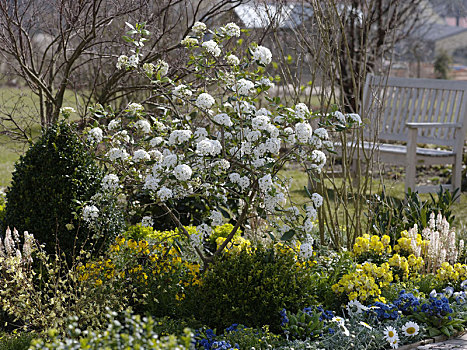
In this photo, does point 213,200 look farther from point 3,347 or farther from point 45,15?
point 45,15

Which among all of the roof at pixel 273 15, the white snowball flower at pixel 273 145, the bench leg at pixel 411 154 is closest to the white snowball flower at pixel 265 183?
the white snowball flower at pixel 273 145

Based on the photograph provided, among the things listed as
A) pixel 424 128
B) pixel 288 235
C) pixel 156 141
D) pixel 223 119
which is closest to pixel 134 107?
pixel 156 141

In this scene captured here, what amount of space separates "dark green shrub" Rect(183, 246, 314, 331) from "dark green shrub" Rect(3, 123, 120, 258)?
0.82 m

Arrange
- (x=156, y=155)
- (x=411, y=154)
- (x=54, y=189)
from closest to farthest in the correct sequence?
(x=156, y=155)
(x=54, y=189)
(x=411, y=154)

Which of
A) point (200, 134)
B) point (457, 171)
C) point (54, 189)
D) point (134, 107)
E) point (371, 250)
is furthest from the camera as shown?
point (457, 171)

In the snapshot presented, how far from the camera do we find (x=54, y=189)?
11.1 ft

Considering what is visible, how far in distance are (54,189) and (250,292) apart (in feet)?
4.32

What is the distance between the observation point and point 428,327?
299 centimetres

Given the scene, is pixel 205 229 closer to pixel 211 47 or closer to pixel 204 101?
pixel 204 101

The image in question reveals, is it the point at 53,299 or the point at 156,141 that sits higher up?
the point at 156,141

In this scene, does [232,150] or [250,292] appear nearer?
[250,292]

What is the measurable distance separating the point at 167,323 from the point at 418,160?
4.10 meters

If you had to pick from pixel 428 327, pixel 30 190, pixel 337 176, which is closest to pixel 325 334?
pixel 428 327

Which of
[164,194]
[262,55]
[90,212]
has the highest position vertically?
[262,55]
